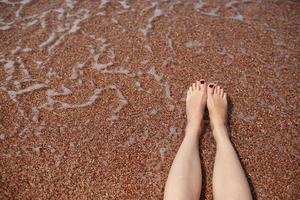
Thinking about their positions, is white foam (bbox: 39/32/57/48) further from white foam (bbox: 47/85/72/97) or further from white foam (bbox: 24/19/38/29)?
white foam (bbox: 47/85/72/97)

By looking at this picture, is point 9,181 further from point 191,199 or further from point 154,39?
point 154,39

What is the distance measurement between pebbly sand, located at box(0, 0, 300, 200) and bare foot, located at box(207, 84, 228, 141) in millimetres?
85

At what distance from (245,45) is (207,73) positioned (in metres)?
0.54

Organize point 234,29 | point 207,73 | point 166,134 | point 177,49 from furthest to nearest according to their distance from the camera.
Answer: point 234,29 < point 177,49 < point 207,73 < point 166,134

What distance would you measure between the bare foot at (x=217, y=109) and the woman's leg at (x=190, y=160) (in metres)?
0.05

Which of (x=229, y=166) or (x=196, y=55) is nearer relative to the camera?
(x=229, y=166)

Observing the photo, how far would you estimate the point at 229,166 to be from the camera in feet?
7.51

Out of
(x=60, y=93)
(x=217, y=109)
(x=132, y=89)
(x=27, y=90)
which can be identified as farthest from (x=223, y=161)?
(x=27, y=90)

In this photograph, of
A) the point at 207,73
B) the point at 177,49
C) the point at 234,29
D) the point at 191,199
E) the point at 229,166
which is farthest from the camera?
the point at 234,29

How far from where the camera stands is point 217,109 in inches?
108

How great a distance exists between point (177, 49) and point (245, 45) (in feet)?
1.99

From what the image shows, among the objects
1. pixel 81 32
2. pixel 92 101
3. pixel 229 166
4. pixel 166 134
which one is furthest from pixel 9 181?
pixel 81 32

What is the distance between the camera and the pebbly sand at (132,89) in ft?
7.91

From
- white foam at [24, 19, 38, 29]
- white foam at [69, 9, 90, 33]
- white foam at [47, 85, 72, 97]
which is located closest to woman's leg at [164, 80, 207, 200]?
white foam at [47, 85, 72, 97]
